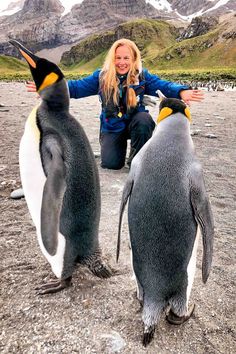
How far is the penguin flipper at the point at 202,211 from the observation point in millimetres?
1949

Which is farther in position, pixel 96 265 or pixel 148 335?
pixel 96 265

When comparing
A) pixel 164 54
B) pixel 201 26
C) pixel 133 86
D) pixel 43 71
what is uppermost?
pixel 43 71

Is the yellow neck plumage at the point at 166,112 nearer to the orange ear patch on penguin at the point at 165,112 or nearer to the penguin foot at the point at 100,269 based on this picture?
the orange ear patch on penguin at the point at 165,112

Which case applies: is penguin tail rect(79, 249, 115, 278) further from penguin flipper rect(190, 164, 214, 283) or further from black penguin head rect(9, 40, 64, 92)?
black penguin head rect(9, 40, 64, 92)

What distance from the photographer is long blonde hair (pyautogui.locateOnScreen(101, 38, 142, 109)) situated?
4.11 meters

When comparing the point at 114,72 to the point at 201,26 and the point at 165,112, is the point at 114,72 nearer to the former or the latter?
the point at 165,112

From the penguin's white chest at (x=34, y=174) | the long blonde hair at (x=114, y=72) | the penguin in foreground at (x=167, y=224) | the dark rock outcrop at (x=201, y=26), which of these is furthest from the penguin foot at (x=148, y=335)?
the dark rock outcrop at (x=201, y=26)

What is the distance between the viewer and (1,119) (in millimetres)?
7992

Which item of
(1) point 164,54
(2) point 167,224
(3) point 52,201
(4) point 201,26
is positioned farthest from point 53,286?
(4) point 201,26

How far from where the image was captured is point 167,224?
6.49 feet

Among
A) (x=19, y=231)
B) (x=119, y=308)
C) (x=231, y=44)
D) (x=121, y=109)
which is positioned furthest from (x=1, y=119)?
(x=231, y=44)

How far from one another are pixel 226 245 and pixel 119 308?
116cm

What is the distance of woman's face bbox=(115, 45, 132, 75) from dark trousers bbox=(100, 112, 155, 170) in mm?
570

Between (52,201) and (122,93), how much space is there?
2.58m
